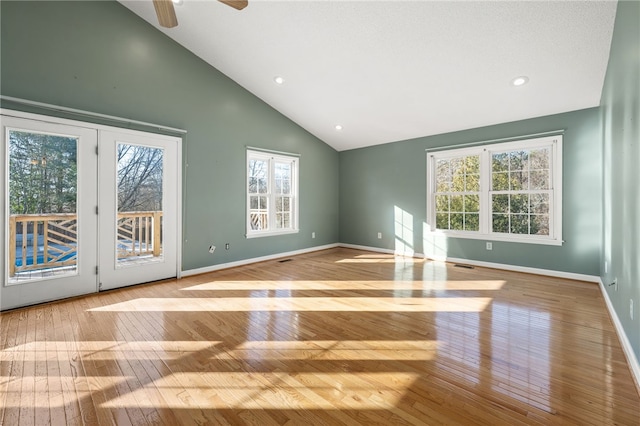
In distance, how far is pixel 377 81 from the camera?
169 inches

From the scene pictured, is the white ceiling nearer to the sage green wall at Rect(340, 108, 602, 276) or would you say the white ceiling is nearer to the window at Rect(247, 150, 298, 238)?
the sage green wall at Rect(340, 108, 602, 276)

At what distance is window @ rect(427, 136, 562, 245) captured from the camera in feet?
14.3

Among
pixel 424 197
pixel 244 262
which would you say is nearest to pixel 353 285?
pixel 244 262

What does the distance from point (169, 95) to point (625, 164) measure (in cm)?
516

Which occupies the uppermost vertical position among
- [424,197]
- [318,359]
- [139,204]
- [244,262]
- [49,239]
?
[424,197]

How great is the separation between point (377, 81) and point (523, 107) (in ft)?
7.19

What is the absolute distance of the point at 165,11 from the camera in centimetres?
257

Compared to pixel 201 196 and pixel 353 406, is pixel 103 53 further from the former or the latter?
pixel 353 406

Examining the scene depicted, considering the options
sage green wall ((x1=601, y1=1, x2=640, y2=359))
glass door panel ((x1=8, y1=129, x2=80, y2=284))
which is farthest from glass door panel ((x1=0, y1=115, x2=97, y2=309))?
sage green wall ((x1=601, y1=1, x2=640, y2=359))

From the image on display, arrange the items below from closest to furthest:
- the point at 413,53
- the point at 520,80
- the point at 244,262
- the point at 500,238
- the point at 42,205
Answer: the point at 42,205
the point at 413,53
the point at 520,80
the point at 500,238
the point at 244,262

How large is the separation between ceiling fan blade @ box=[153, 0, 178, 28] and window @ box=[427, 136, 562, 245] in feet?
15.1

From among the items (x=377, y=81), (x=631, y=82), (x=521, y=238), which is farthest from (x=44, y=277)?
(x=521, y=238)

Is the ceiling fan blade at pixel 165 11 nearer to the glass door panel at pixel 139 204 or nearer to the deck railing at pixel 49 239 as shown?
the glass door panel at pixel 139 204

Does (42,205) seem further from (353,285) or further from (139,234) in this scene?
(353,285)
